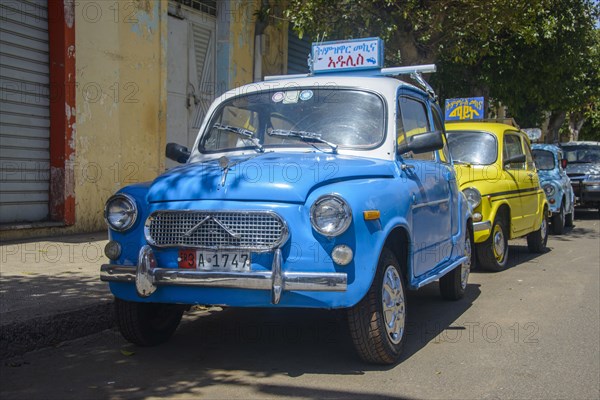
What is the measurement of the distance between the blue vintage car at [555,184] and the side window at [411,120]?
7355 millimetres

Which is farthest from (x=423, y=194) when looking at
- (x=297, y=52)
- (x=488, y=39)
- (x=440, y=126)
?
(x=297, y=52)

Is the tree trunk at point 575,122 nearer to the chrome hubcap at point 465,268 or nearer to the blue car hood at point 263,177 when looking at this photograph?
the chrome hubcap at point 465,268

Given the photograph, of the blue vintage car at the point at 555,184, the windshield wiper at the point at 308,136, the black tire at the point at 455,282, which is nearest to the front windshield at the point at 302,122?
the windshield wiper at the point at 308,136

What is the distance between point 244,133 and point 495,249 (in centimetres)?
457

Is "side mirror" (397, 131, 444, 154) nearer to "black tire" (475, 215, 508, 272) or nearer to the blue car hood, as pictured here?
the blue car hood

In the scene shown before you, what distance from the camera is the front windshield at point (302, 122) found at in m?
5.49

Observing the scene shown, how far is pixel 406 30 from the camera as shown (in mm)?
12773

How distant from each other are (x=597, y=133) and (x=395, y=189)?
45583 mm

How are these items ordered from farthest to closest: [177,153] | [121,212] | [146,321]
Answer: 1. [177,153]
2. [146,321]
3. [121,212]

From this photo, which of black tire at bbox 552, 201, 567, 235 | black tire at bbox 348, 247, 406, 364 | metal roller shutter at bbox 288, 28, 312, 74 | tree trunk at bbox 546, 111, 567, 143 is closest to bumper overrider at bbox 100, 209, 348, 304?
black tire at bbox 348, 247, 406, 364

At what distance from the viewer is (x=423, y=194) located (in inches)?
219

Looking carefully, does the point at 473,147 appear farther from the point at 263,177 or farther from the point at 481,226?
the point at 263,177

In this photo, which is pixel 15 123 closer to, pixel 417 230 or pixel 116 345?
pixel 116 345

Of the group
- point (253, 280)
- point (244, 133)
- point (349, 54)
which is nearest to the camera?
point (253, 280)
